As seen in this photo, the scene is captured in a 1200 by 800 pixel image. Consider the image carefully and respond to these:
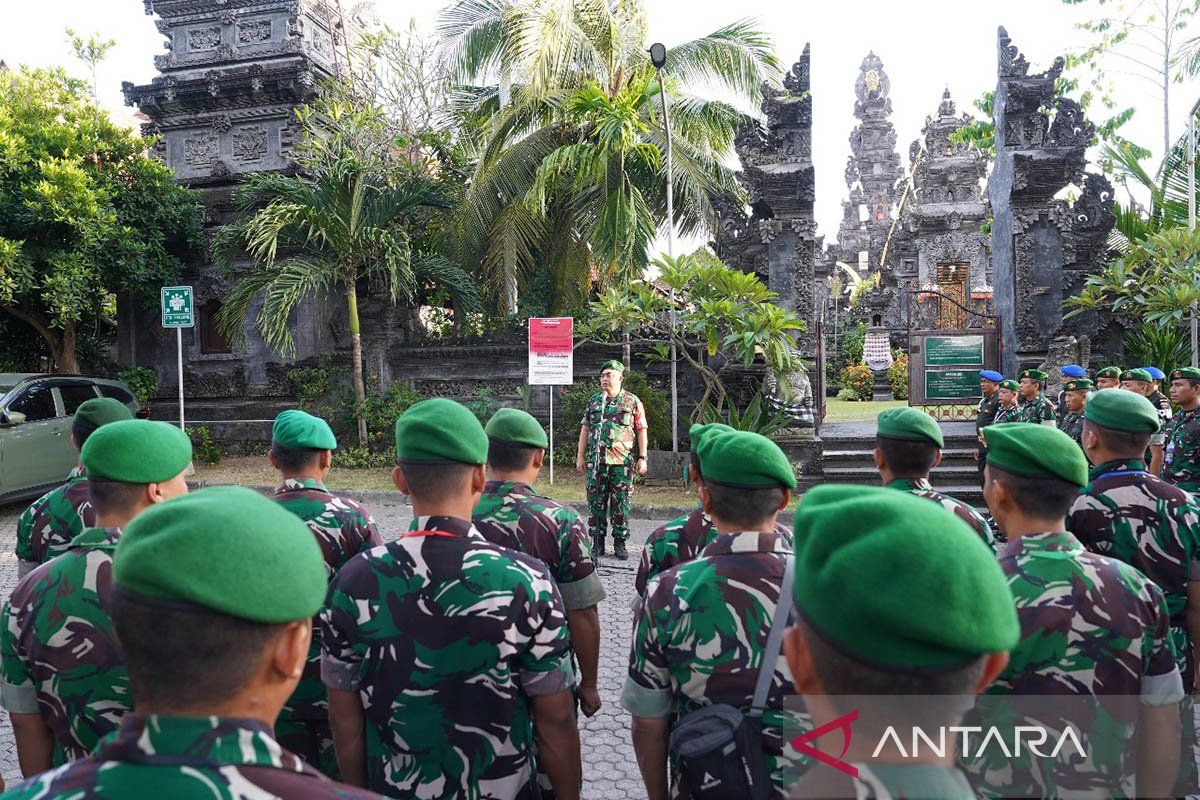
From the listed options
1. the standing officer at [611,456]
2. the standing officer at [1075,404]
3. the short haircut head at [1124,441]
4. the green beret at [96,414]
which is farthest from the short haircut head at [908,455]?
the standing officer at [1075,404]

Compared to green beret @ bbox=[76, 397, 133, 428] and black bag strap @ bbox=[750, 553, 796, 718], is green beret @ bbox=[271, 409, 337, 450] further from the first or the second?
black bag strap @ bbox=[750, 553, 796, 718]

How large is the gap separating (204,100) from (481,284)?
728 cm

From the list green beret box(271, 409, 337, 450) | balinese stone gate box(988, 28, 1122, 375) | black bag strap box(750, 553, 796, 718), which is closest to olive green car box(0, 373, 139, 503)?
green beret box(271, 409, 337, 450)

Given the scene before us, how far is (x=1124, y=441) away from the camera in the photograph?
10.6 ft

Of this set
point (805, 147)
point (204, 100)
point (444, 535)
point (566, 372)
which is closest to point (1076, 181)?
point (805, 147)

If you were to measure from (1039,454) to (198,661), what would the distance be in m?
2.14

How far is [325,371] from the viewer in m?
13.7

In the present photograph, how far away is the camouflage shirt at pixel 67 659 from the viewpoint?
197 cm

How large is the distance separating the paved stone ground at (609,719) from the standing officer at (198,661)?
2.56m

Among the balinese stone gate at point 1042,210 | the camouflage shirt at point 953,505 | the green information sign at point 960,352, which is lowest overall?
the camouflage shirt at point 953,505

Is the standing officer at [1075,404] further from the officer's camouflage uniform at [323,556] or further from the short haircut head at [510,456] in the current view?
the officer's camouflage uniform at [323,556]

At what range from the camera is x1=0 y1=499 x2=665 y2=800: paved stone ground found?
349 cm

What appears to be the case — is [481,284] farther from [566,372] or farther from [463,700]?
[463,700]

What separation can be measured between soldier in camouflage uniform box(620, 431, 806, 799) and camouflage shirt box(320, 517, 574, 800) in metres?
0.26
